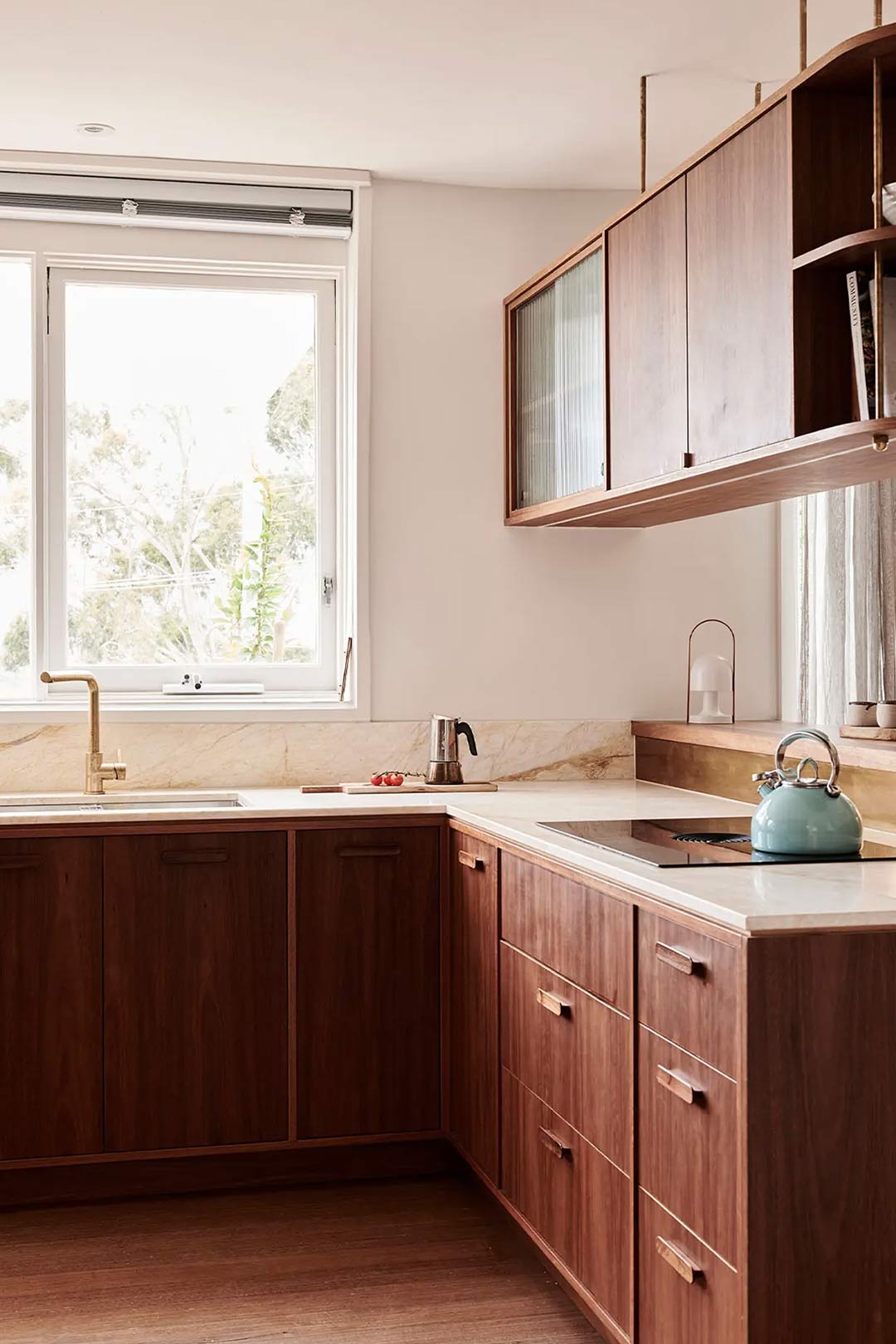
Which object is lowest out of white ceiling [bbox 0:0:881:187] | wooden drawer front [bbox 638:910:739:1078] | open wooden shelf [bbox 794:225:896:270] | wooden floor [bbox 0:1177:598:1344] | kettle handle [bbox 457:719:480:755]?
wooden floor [bbox 0:1177:598:1344]

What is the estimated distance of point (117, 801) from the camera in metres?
3.57

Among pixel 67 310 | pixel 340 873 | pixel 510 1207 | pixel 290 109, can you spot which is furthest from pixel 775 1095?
pixel 67 310

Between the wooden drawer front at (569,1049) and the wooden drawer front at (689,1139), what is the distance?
0.25 ft

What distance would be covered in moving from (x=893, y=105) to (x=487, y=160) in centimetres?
157

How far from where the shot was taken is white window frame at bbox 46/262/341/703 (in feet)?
12.3

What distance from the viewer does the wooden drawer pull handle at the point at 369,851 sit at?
10.5 ft

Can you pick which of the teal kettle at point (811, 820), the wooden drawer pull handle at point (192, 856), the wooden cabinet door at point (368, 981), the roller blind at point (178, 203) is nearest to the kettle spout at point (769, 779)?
the teal kettle at point (811, 820)

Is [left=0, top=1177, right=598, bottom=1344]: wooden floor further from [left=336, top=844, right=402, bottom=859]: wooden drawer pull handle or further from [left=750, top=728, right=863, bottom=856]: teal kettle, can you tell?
[left=750, top=728, right=863, bottom=856]: teal kettle

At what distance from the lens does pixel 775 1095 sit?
1802 mm

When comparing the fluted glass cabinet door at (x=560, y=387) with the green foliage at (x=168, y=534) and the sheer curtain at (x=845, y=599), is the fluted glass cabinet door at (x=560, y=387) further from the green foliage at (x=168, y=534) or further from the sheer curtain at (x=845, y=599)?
the sheer curtain at (x=845, y=599)

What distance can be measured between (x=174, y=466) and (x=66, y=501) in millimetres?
312

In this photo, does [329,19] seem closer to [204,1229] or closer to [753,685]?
[753,685]

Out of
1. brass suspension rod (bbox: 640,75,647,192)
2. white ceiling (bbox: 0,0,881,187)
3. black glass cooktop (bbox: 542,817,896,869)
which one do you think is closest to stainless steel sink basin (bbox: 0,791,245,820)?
black glass cooktop (bbox: 542,817,896,869)

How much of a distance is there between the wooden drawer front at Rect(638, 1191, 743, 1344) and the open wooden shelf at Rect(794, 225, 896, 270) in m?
1.51
